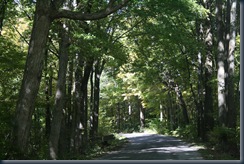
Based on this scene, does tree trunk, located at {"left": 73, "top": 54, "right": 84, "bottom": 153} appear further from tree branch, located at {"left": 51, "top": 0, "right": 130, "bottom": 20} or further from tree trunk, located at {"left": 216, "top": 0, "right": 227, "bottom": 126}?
tree branch, located at {"left": 51, "top": 0, "right": 130, "bottom": 20}

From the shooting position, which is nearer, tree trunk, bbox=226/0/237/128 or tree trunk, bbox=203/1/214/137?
tree trunk, bbox=226/0/237/128

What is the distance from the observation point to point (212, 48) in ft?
64.2

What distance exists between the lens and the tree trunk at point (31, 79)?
24.6ft

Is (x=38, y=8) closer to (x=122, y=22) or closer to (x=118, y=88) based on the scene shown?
(x=122, y=22)

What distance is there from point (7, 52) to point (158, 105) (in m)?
31.8

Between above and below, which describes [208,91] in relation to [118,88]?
below

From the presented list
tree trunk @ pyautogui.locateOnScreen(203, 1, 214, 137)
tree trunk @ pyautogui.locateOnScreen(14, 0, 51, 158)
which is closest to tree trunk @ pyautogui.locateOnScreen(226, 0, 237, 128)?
tree trunk @ pyautogui.locateOnScreen(203, 1, 214, 137)

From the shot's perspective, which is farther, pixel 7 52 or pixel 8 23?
pixel 8 23

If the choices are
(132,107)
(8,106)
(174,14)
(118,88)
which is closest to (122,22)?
(174,14)

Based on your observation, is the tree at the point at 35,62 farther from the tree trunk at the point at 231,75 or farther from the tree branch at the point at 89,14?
the tree trunk at the point at 231,75

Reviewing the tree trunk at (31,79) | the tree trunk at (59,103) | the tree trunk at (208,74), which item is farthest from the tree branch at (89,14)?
the tree trunk at (208,74)

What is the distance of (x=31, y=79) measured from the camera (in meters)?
7.63

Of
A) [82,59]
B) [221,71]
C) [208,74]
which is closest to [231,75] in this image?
[221,71]

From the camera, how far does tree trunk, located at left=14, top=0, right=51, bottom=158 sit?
7.49 metres
